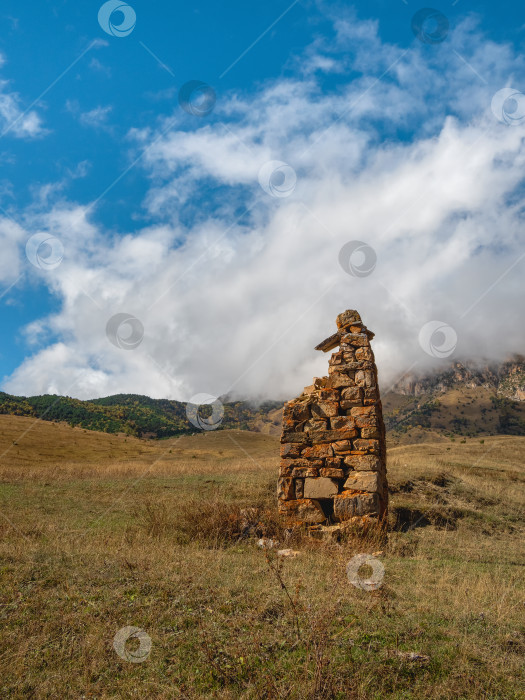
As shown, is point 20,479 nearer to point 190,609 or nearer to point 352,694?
point 190,609

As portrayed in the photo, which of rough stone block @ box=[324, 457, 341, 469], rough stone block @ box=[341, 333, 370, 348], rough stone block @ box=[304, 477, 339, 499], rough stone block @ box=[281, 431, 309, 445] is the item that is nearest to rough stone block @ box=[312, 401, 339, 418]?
rough stone block @ box=[281, 431, 309, 445]

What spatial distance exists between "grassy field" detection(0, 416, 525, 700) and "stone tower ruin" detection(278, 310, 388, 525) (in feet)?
2.31

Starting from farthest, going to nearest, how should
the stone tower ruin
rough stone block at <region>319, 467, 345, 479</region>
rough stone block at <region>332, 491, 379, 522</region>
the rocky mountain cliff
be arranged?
the rocky mountain cliff, rough stone block at <region>319, 467, 345, 479</region>, the stone tower ruin, rough stone block at <region>332, 491, 379, 522</region>

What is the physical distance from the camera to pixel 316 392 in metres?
10.7

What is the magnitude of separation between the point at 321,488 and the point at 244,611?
5.14m

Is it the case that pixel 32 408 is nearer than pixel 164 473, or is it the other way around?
pixel 164 473

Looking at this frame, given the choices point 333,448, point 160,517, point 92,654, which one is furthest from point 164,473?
point 92,654

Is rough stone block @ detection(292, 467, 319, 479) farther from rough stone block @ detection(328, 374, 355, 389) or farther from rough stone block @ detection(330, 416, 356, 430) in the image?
rough stone block @ detection(328, 374, 355, 389)

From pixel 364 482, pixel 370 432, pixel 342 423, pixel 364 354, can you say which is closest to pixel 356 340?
pixel 364 354

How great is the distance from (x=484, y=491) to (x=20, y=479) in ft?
60.9

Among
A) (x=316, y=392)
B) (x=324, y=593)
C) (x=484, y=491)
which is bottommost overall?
(x=324, y=593)

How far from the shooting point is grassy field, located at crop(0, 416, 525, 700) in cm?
348

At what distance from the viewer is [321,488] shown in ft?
31.6

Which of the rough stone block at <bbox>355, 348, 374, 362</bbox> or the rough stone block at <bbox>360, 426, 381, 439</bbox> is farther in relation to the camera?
the rough stone block at <bbox>355, 348, 374, 362</bbox>
